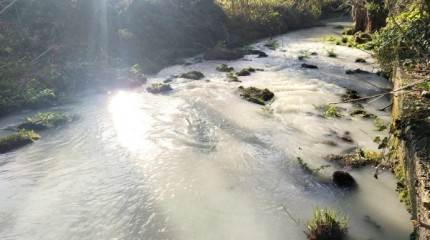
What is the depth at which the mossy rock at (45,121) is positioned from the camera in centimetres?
787

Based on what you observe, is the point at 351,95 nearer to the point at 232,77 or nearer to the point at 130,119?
the point at 232,77

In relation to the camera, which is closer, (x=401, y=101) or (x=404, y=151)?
(x=404, y=151)

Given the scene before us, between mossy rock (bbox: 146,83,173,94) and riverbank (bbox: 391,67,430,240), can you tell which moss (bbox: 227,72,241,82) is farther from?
riverbank (bbox: 391,67,430,240)

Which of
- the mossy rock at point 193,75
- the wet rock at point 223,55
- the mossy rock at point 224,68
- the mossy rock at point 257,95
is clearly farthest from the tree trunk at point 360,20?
the mossy rock at point 257,95

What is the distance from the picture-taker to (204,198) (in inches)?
193

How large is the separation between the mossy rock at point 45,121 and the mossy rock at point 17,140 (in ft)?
1.57

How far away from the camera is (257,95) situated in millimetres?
9195

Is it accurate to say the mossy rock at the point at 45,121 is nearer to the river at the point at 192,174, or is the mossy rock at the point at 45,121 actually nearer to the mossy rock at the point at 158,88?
the river at the point at 192,174

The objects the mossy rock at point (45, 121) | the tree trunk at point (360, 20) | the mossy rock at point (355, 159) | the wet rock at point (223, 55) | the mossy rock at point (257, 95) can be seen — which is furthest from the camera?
the tree trunk at point (360, 20)

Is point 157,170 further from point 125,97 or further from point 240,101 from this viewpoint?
point 125,97

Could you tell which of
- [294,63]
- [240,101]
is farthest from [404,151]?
[294,63]

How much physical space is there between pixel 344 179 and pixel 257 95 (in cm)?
448

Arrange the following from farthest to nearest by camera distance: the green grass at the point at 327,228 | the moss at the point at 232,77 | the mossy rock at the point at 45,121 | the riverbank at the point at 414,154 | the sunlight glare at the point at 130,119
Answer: the moss at the point at 232,77 → the mossy rock at the point at 45,121 → the sunlight glare at the point at 130,119 → the green grass at the point at 327,228 → the riverbank at the point at 414,154

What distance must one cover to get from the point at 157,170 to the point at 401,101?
12.8 ft
